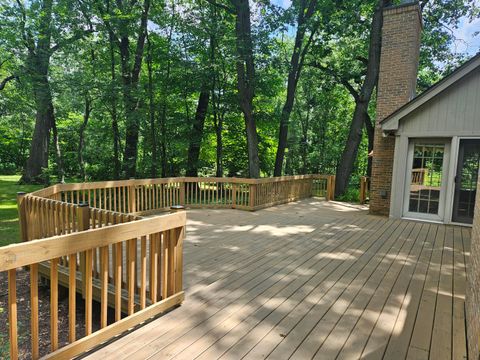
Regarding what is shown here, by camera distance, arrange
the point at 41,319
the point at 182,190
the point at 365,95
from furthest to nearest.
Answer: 1. the point at 365,95
2. the point at 182,190
3. the point at 41,319

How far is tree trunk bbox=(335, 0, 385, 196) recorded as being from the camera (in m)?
10.4

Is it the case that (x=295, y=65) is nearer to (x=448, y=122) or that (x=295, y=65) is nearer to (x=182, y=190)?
(x=448, y=122)

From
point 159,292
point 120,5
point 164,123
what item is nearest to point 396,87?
point 159,292

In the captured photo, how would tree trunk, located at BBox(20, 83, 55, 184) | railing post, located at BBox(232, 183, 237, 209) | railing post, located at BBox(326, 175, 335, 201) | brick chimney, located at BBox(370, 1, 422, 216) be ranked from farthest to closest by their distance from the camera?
tree trunk, located at BBox(20, 83, 55, 184)
railing post, located at BBox(326, 175, 335, 201)
railing post, located at BBox(232, 183, 237, 209)
brick chimney, located at BBox(370, 1, 422, 216)

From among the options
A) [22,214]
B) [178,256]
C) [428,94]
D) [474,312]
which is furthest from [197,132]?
[474,312]

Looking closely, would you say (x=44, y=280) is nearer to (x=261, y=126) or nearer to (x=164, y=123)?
(x=164, y=123)

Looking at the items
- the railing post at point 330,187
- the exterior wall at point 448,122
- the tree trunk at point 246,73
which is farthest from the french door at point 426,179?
the tree trunk at point 246,73

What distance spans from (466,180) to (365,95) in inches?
191

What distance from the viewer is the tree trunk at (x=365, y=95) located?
10445 mm

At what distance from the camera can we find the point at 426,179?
731cm

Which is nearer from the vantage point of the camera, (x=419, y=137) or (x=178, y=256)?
(x=178, y=256)

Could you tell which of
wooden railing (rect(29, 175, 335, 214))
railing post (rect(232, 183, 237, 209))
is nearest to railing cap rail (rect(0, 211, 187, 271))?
wooden railing (rect(29, 175, 335, 214))

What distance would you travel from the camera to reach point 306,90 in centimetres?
1884

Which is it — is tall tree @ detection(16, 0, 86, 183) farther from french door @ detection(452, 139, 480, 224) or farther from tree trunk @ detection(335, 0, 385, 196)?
french door @ detection(452, 139, 480, 224)
